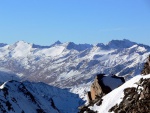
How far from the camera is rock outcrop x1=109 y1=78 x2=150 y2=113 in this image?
2318 inches

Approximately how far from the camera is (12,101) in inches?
7367

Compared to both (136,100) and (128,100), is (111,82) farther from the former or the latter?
(136,100)

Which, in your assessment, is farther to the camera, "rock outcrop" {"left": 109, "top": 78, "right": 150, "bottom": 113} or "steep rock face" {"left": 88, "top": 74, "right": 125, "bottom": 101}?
"steep rock face" {"left": 88, "top": 74, "right": 125, "bottom": 101}

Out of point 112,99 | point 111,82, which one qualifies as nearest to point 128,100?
point 112,99

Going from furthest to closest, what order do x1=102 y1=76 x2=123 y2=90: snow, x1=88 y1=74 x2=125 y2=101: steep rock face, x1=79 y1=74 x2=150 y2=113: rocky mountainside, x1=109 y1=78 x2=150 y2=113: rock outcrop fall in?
x1=102 y1=76 x2=123 y2=90: snow
x1=88 y1=74 x2=125 y2=101: steep rock face
x1=79 y1=74 x2=150 y2=113: rocky mountainside
x1=109 y1=78 x2=150 y2=113: rock outcrop

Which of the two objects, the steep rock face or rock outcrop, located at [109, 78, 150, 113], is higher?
rock outcrop, located at [109, 78, 150, 113]

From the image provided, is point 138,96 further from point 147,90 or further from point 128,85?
point 128,85

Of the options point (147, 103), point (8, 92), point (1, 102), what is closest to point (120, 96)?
point (147, 103)

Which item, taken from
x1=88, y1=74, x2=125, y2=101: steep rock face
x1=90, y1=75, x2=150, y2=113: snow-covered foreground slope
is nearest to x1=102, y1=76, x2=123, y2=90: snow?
x1=88, y1=74, x2=125, y2=101: steep rock face

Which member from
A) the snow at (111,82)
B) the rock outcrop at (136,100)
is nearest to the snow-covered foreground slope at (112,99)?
the rock outcrop at (136,100)

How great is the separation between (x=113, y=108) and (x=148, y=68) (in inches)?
528

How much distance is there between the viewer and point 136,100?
6234cm

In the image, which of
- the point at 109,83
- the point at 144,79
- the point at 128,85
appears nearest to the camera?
the point at 144,79

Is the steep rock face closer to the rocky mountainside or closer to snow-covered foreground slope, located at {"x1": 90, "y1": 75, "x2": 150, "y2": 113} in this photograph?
the rocky mountainside
